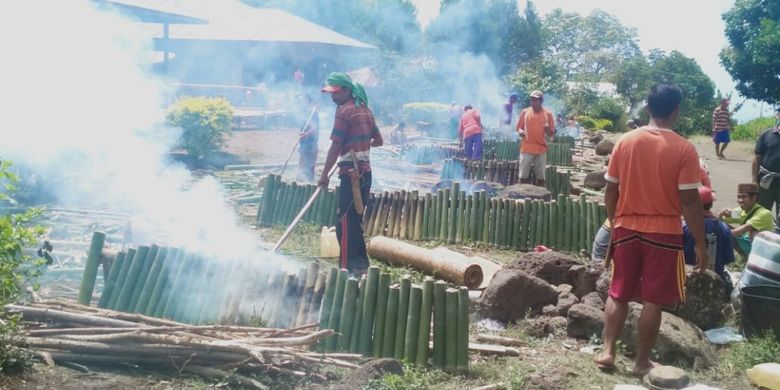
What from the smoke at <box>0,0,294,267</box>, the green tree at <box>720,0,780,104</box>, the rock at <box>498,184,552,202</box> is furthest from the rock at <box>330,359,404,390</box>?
the green tree at <box>720,0,780,104</box>

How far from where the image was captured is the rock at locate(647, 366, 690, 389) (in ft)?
14.4

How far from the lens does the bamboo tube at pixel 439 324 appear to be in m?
4.99

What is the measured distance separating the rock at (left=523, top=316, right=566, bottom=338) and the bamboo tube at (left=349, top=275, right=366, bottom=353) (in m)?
1.52

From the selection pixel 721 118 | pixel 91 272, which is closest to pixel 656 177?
pixel 91 272

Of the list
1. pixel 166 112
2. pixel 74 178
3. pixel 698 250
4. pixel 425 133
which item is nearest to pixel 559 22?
pixel 425 133

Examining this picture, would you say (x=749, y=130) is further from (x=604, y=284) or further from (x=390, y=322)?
(x=390, y=322)

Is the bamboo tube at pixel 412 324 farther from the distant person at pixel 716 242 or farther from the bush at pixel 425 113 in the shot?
the bush at pixel 425 113

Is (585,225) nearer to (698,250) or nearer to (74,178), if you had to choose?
(698,250)

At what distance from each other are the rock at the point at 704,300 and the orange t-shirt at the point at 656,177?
A: 51.8 inches

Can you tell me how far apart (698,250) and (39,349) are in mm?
4129

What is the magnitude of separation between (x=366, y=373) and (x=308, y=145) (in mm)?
9690

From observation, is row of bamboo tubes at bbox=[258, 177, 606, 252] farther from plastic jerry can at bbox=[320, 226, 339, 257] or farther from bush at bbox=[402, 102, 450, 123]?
bush at bbox=[402, 102, 450, 123]

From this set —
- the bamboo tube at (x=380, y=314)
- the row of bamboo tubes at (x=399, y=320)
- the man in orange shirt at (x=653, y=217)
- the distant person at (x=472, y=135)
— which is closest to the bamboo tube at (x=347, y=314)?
the row of bamboo tubes at (x=399, y=320)

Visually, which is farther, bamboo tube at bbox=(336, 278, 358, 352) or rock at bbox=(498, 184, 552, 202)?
rock at bbox=(498, 184, 552, 202)
